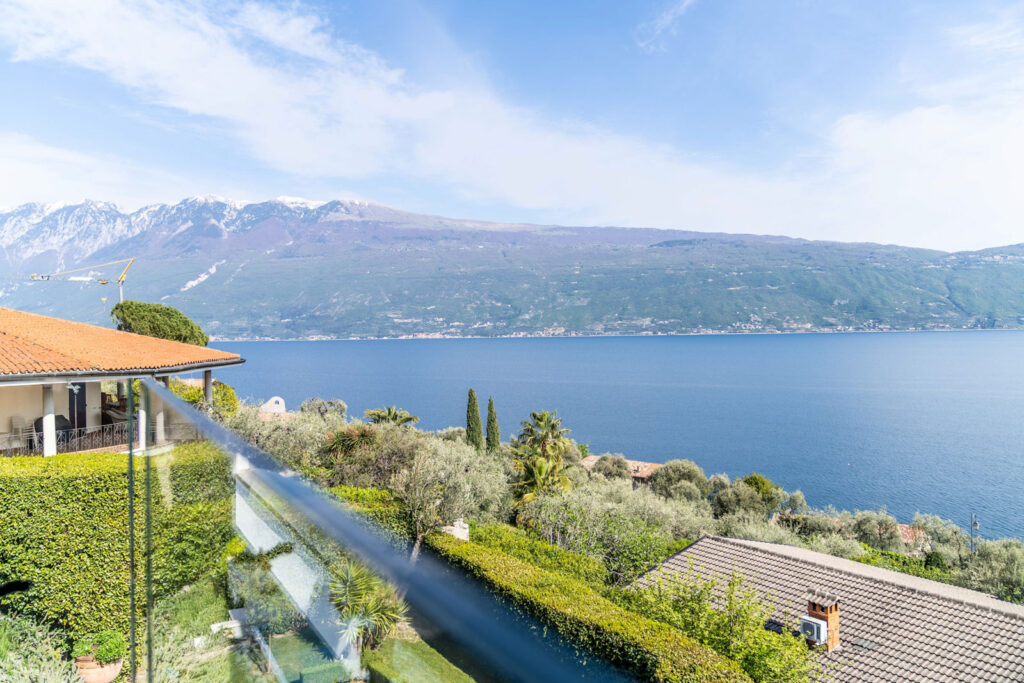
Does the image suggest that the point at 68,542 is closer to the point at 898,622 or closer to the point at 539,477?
the point at 898,622

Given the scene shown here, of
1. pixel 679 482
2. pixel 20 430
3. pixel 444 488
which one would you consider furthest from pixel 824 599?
pixel 679 482

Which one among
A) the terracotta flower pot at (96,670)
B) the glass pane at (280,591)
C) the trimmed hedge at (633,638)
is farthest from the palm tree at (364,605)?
the terracotta flower pot at (96,670)

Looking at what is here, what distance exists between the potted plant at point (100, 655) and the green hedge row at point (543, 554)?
10.1 metres

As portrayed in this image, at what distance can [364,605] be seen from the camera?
90 cm

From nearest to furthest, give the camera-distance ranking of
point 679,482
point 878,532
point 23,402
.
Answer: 1. point 23,402
2. point 878,532
3. point 679,482

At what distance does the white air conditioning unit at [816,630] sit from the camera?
13.6 metres

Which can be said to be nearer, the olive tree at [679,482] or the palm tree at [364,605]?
the palm tree at [364,605]

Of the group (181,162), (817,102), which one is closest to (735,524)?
(181,162)

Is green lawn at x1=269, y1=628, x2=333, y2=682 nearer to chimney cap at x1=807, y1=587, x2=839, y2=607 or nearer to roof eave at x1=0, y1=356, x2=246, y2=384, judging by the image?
roof eave at x1=0, y1=356, x2=246, y2=384

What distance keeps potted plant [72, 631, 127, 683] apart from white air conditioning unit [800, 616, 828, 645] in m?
13.6

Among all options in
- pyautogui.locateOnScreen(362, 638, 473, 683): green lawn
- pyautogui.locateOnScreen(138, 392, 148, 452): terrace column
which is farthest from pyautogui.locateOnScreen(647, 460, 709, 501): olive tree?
pyautogui.locateOnScreen(362, 638, 473, 683): green lawn

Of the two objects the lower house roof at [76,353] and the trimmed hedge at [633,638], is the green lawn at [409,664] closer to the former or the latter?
the trimmed hedge at [633,638]

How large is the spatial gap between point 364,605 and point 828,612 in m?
15.9

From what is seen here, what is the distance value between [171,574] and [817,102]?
562 ft
